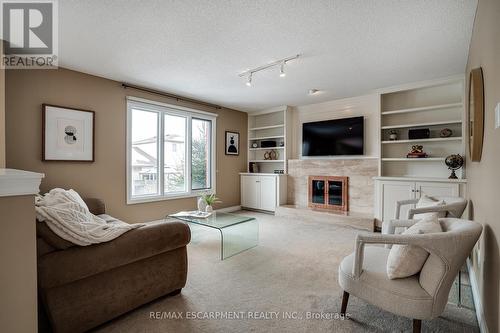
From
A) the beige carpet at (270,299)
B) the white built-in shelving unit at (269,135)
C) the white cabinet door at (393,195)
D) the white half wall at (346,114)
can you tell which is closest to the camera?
the beige carpet at (270,299)

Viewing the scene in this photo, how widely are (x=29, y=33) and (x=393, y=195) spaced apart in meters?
5.07

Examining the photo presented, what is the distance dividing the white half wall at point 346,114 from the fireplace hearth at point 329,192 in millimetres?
529

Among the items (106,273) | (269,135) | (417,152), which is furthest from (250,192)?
(106,273)

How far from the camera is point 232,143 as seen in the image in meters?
5.93

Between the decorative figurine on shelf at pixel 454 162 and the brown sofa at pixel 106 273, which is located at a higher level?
the decorative figurine on shelf at pixel 454 162

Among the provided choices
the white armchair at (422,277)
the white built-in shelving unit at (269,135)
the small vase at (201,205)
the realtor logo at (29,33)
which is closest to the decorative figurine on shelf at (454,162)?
the white armchair at (422,277)

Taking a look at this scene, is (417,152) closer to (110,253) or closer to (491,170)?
(491,170)

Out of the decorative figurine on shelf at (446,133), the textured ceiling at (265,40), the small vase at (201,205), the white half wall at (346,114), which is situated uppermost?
the textured ceiling at (265,40)

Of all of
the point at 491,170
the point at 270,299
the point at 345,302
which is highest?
the point at 491,170

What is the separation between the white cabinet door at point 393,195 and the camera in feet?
12.3

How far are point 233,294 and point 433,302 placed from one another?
1.42m

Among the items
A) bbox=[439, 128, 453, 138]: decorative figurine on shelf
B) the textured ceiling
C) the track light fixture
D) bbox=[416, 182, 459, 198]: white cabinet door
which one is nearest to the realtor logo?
the textured ceiling

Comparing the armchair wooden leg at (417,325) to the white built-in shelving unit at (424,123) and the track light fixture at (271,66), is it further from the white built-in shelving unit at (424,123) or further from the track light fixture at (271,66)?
the white built-in shelving unit at (424,123)

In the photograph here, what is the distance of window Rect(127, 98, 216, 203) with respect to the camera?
13.8ft
